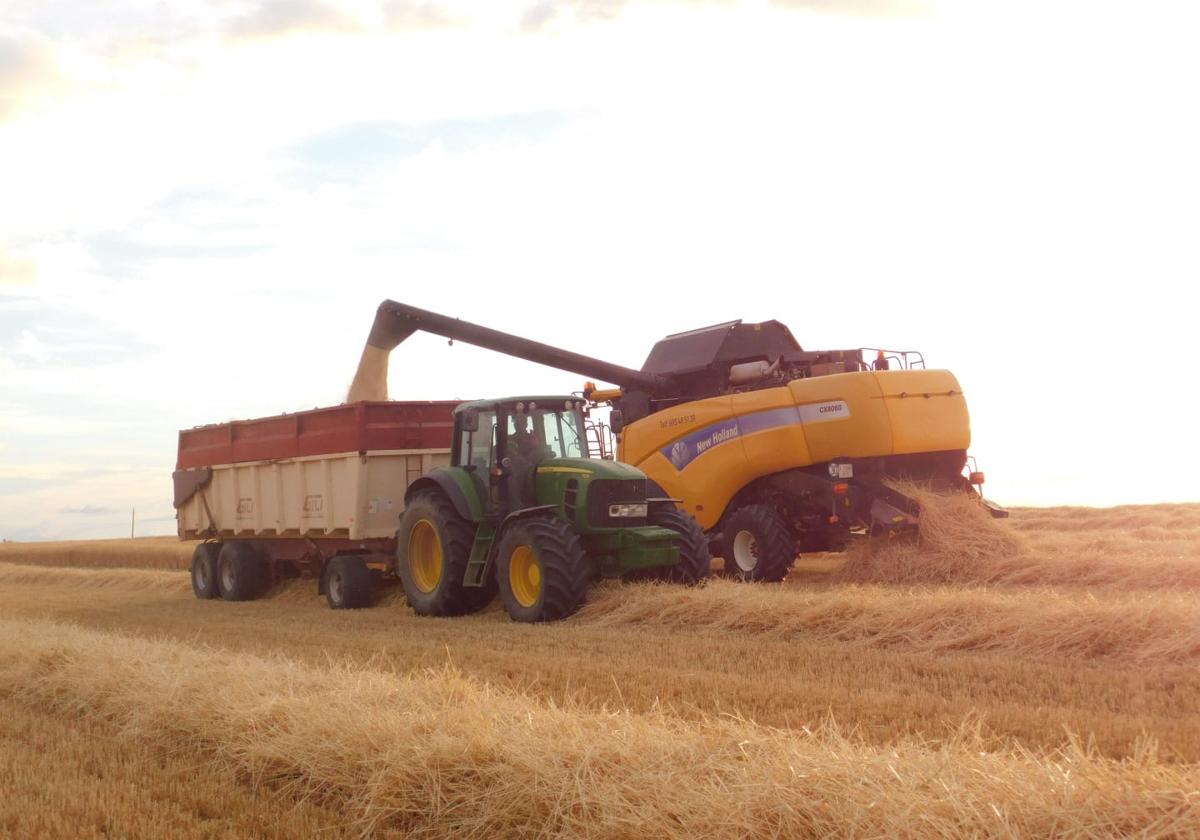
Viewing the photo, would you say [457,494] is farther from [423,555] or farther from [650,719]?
[650,719]

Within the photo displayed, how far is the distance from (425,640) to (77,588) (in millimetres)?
14332

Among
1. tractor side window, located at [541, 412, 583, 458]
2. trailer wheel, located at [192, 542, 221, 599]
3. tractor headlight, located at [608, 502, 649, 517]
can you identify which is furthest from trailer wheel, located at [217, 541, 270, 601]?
tractor headlight, located at [608, 502, 649, 517]

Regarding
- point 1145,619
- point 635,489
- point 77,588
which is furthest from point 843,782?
point 77,588

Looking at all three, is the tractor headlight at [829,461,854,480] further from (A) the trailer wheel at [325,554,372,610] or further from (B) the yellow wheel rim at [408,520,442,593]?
(A) the trailer wheel at [325,554,372,610]

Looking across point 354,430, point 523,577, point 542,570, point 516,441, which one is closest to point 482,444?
point 516,441

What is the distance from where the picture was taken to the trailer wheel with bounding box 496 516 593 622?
10.7 meters

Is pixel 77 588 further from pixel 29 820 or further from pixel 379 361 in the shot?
pixel 29 820

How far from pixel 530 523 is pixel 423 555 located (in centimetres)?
218

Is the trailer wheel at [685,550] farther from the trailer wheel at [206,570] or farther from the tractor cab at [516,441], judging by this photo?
the trailer wheel at [206,570]

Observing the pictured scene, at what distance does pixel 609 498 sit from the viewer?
11336mm

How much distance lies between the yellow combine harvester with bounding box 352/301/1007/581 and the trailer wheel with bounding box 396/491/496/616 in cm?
179

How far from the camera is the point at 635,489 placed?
37.9 ft

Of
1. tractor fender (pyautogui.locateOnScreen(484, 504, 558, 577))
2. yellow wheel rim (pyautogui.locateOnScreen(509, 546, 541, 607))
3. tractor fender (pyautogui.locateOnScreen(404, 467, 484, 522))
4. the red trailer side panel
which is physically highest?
the red trailer side panel

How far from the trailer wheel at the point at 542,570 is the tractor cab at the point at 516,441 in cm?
49
